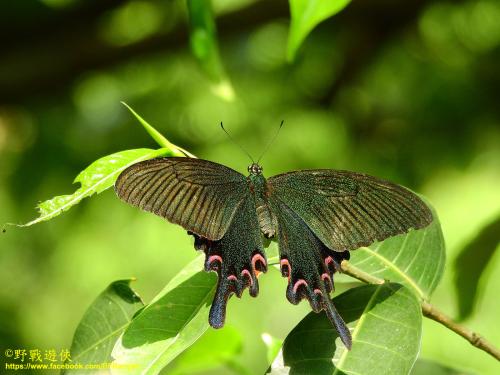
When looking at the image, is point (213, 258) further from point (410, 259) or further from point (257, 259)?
point (410, 259)

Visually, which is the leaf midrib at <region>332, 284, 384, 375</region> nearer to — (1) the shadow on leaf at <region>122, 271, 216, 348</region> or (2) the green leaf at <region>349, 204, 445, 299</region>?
(2) the green leaf at <region>349, 204, 445, 299</region>

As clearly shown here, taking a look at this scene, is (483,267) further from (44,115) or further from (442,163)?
(44,115)

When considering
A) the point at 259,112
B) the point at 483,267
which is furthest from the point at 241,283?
the point at 259,112

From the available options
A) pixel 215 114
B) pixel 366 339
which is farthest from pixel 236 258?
pixel 215 114

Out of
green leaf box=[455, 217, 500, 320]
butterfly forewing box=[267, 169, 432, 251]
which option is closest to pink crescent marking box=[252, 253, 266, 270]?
butterfly forewing box=[267, 169, 432, 251]

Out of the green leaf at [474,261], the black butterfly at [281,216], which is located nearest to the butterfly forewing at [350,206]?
the black butterfly at [281,216]

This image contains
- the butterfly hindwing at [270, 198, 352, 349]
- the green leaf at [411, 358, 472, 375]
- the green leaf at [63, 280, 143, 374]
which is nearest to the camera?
the butterfly hindwing at [270, 198, 352, 349]
